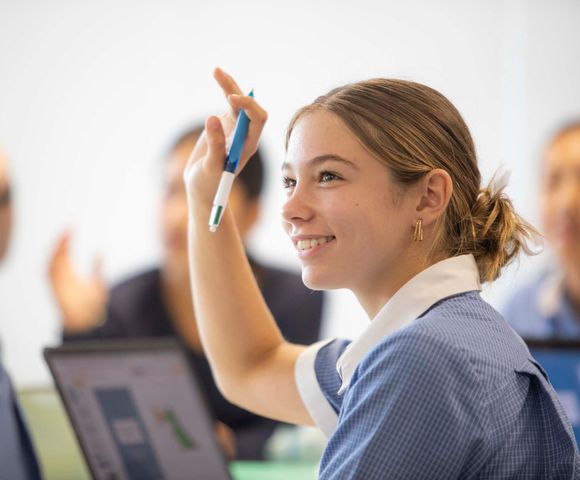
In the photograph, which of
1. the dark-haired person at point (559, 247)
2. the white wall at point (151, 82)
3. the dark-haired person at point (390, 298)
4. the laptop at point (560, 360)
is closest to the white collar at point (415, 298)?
the dark-haired person at point (390, 298)

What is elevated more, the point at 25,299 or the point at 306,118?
the point at 306,118

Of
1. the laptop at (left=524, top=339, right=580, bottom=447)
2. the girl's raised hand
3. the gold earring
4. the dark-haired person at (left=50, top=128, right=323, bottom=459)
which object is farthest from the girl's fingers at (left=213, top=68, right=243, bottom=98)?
the dark-haired person at (left=50, top=128, right=323, bottom=459)

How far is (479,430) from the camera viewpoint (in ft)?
2.97

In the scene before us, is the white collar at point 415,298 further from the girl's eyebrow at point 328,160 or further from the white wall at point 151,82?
the white wall at point 151,82

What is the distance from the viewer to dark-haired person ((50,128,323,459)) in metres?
3.27

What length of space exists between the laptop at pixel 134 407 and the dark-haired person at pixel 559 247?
2303 mm

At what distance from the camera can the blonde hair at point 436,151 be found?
44.2 inches

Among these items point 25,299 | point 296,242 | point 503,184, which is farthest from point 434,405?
point 25,299

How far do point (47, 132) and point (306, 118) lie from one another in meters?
2.71

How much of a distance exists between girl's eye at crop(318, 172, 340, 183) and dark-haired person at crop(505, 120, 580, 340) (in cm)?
262

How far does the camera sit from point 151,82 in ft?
12.1

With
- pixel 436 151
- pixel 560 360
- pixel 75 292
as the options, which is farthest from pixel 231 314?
pixel 75 292

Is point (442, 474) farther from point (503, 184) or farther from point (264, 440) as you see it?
point (264, 440)

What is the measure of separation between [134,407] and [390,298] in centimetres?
56
